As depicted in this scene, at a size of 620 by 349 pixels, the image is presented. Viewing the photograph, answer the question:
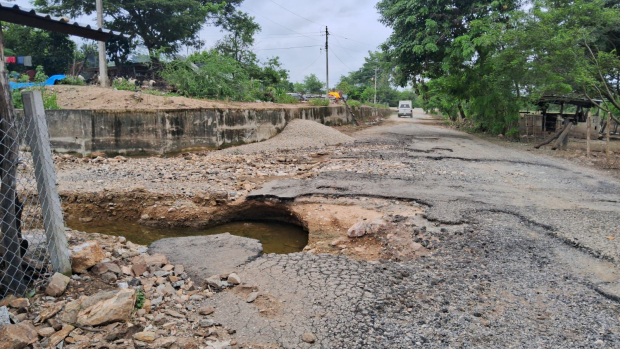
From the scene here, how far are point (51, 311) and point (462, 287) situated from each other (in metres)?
2.85

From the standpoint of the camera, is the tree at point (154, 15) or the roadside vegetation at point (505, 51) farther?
the tree at point (154, 15)

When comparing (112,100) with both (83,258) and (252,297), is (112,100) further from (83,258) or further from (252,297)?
(252,297)

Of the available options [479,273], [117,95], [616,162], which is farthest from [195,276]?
[616,162]

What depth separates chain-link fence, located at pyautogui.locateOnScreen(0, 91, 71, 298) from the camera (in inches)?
103

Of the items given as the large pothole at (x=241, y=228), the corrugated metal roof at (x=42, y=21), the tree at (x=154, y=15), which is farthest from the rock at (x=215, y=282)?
the tree at (x=154, y=15)

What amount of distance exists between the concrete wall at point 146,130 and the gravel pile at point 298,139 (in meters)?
0.68

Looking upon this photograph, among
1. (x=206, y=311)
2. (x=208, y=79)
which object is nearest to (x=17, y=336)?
(x=206, y=311)

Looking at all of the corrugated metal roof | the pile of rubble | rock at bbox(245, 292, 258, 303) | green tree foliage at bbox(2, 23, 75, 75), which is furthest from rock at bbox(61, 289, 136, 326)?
green tree foliage at bbox(2, 23, 75, 75)

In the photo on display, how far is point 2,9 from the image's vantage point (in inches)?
114

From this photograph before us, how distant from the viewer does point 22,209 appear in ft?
9.11

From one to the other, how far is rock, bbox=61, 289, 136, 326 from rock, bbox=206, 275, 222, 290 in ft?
2.19

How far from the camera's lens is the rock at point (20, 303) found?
2.46m

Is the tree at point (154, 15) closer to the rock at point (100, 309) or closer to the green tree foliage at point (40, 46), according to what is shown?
the green tree foliage at point (40, 46)

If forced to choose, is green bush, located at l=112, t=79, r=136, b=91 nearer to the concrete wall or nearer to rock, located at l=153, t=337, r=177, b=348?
the concrete wall
